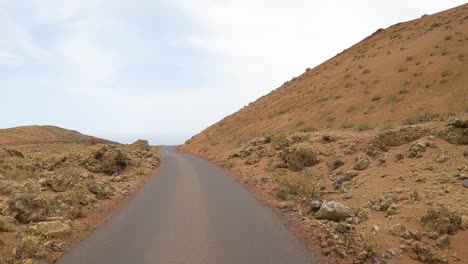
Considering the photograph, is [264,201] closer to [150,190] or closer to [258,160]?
[150,190]

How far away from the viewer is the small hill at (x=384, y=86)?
96.7 ft

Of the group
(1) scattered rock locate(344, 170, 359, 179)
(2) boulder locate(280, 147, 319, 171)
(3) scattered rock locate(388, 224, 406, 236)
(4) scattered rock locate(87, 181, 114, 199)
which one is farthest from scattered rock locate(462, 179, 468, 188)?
(4) scattered rock locate(87, 181, 114, 199)

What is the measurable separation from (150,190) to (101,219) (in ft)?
18.1

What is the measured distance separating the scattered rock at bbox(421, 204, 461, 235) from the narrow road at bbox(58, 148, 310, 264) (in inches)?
128

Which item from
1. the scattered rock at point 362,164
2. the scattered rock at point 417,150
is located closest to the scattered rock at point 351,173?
the scattered rock at point 362,164

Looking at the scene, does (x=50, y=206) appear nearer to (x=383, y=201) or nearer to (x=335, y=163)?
(x=383, y=201)

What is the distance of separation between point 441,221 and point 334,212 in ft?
9.24

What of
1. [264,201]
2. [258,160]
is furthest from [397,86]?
[264,201]

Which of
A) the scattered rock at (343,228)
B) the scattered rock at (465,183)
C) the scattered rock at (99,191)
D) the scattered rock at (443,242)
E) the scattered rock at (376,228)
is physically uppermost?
the scattered rock at (99,191)

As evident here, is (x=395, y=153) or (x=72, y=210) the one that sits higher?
(x=72, y=210)

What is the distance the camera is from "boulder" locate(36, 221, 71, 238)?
9508 mm

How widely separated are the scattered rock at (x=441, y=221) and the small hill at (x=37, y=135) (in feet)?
195

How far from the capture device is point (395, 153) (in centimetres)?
1564

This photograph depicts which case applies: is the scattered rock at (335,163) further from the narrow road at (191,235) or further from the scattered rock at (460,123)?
the scattered rock at (460,123)
